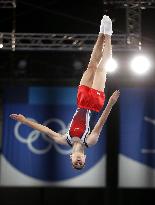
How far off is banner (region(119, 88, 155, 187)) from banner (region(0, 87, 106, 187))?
52 centimetres

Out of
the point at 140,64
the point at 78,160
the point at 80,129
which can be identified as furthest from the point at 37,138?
the point at 78,160

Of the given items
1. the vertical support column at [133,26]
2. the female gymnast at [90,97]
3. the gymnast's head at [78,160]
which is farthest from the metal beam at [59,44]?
the gymnast's head at [78,160]

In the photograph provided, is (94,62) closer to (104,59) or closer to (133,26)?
(104,59)

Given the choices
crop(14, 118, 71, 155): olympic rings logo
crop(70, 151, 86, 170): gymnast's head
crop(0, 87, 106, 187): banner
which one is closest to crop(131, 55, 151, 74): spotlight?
crop(0, 87, 106, 187): banner

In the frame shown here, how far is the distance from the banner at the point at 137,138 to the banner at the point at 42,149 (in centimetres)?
52

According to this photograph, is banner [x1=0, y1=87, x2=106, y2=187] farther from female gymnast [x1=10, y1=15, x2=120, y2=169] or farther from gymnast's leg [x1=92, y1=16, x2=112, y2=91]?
gymnast's leg [x1=92, y1=16, x2=112, y2=91]

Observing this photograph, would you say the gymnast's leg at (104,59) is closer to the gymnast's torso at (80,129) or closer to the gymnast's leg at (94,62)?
the gymnast's leg at (94,62)

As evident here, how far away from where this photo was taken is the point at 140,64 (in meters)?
9.55

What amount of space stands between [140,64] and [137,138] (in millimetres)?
1627

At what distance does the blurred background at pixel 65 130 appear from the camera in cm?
973
